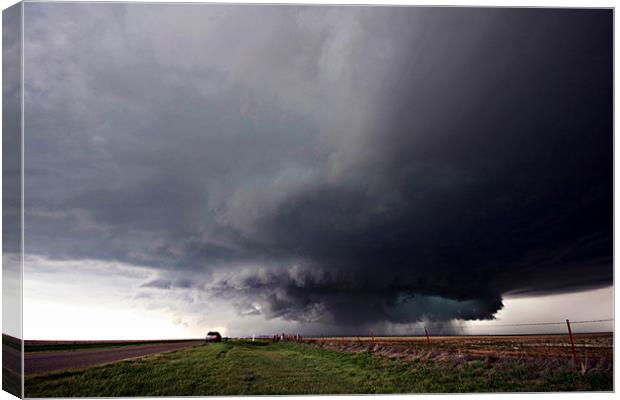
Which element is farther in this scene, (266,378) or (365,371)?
(365,371)

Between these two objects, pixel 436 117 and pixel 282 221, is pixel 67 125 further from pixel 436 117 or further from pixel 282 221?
pixel 436 117

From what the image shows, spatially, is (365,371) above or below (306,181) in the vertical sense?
below

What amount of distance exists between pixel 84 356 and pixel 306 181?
16.5ft

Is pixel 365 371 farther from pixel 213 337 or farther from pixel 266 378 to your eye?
pixel 213 337

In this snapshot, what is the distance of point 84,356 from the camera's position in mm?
8781

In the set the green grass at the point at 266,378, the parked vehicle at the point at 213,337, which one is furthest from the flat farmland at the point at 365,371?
the parked vehicle at the point at 213,337

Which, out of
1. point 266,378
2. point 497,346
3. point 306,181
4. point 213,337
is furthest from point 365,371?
point 306,181

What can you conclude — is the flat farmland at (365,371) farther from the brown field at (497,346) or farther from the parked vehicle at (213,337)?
the parked vehicle at (213,337)

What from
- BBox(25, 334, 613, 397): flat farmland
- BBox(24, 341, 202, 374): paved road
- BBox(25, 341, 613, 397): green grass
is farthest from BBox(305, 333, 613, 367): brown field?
BBox(24, 341, 202, 374): paved road

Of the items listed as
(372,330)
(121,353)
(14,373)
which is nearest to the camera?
(14,373)

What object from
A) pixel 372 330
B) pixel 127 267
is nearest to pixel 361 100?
pixel 372 330

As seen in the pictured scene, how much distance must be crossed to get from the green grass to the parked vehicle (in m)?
0.12

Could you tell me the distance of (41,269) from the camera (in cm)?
845

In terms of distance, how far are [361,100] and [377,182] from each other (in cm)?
152
